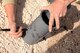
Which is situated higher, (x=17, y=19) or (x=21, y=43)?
(x=17, y=19)

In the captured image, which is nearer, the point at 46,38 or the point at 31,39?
the point at 31,39

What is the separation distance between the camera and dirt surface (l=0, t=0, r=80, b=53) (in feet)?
5.76

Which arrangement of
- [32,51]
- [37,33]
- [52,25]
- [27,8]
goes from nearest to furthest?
[52,25], [37,33], [32,51], [27,8]

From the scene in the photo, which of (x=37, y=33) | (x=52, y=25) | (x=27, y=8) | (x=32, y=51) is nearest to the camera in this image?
(x=52, y=25)

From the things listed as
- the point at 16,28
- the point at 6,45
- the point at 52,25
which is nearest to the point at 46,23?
the point at 52,25

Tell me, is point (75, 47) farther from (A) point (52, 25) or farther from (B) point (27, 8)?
(B) point (27, 8)

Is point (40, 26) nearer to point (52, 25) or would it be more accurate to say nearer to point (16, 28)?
point (52, 25)

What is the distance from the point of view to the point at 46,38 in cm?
182

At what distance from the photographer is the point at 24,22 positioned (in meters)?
1.86

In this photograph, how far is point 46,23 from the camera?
157cm

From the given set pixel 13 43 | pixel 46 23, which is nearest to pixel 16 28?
pixel 13 43

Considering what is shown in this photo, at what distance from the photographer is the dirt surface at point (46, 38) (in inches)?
69.1

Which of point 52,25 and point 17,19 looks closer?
point 52,25

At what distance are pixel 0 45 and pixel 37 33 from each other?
303mm
